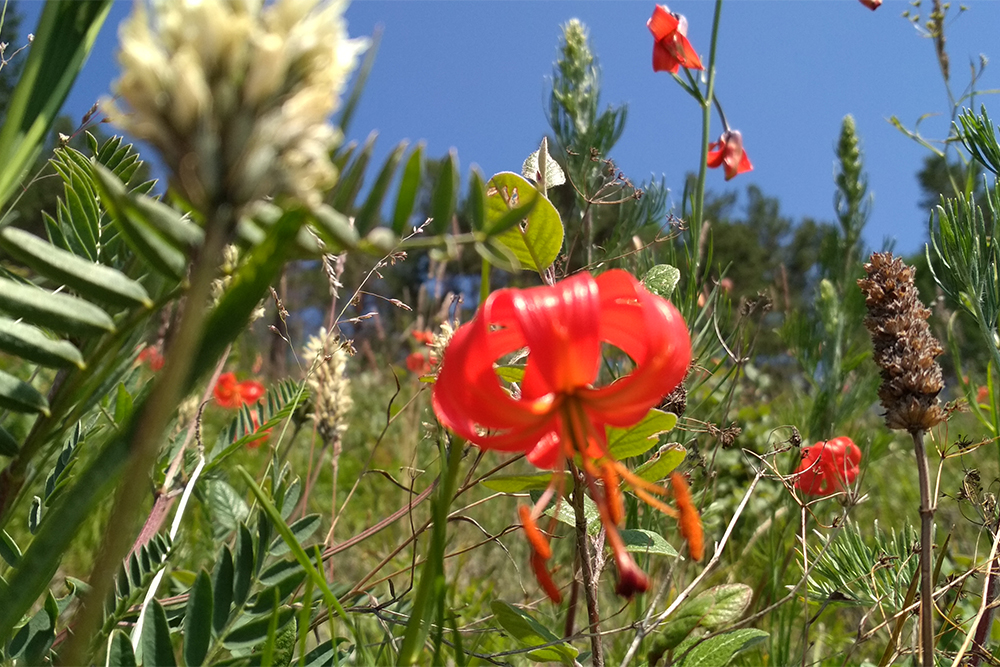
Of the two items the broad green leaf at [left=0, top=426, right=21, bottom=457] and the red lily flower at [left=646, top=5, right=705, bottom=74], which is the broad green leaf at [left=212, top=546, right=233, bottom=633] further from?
the red lily flower at [left=646, top=5, right=705, bottom=74]

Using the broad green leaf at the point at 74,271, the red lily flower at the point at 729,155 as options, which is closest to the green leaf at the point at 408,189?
the broad green leaf at the point at 74,271

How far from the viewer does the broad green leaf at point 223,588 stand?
0.55 metres

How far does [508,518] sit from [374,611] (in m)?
1.42

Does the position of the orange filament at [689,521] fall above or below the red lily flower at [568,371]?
below

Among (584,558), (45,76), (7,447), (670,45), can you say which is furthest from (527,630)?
(670,45)

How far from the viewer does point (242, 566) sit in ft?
1.86

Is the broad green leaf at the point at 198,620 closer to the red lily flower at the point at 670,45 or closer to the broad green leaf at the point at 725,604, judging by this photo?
the broad green leaf at the point at 725,604

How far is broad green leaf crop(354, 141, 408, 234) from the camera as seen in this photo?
30cm

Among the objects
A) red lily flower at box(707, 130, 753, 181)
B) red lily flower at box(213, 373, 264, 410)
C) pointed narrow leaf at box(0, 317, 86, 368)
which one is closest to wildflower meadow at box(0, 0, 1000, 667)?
pointed narrow leaf at box(0, 317, 86, 368)

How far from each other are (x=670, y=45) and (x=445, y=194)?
1112mm

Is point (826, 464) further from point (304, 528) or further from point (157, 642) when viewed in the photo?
point (157, 642)

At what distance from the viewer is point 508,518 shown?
210 cm

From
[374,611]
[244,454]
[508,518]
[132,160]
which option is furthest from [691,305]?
[244,454]

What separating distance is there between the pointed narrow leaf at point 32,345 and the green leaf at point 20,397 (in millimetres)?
20
